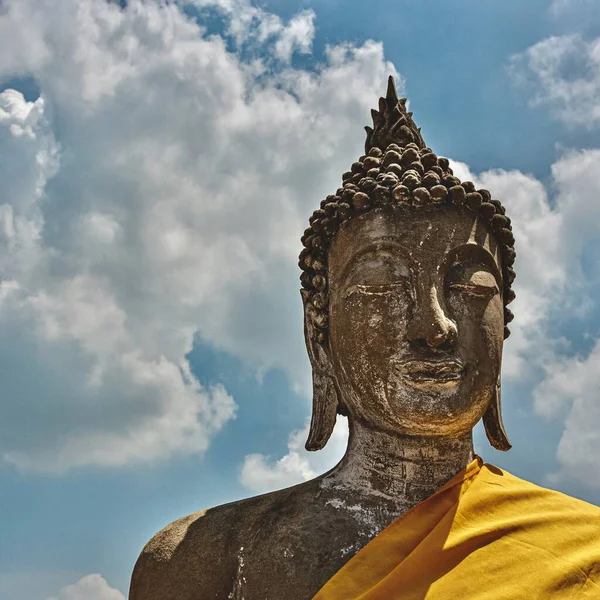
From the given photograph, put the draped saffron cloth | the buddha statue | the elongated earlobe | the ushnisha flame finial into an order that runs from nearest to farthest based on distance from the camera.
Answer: the draped saffron cloth < the buddha statue < the elongated earlobe < the ushnisha flame finial

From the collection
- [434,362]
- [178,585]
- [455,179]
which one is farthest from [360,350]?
[178,585]

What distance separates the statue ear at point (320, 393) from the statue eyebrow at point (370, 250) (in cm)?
57

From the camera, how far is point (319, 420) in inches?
266

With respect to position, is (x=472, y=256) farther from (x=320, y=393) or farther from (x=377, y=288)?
(x=320, y=393)

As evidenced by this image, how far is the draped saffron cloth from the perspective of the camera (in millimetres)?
5266

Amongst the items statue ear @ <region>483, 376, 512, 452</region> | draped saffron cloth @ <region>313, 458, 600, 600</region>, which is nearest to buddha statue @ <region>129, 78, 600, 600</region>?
draped saffron cloth @ <region>313, 458, 600, 600</region>

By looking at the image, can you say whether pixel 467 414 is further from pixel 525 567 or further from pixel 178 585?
pixel 178 585

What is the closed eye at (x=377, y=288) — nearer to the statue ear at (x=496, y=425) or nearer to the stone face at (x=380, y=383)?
the stone face at (x=380, y=383)

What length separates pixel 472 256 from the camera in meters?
6.29

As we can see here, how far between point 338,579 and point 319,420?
5.35 ft

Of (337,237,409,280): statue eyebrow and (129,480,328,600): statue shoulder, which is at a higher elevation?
(337,237,409,280): statue eyebrow

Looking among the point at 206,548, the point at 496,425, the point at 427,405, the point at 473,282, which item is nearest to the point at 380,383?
the point at 427,405

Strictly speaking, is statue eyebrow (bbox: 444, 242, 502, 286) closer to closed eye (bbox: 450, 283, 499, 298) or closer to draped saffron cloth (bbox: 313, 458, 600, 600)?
closed eye (bbox: 450, 283, 499, 298)

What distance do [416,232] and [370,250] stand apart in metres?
0.38
